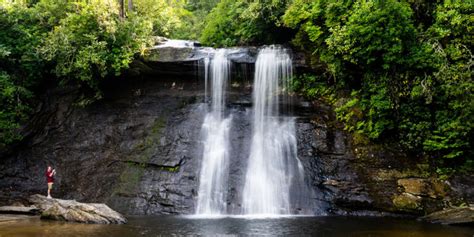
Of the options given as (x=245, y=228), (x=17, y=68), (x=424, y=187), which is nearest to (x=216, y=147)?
(x=245, y=228)

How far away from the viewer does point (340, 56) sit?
14867 mm

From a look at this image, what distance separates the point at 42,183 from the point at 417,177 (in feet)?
47.1

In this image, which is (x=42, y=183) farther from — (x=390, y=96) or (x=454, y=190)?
(x=454, y=190)

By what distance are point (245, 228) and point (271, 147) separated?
5516mm

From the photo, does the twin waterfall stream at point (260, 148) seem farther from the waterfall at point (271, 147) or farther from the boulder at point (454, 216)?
the boulder at point (454, 216)

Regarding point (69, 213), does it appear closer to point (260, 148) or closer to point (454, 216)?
point (260, 148)

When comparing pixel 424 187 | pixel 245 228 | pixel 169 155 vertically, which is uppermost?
pixel 169 155

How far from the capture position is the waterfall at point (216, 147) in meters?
13.7

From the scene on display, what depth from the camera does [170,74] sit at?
1745cm

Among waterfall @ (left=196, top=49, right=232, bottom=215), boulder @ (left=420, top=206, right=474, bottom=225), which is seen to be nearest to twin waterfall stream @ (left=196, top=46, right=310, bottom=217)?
waterfall @ (left=196, top=49, right=232, bottom=215)

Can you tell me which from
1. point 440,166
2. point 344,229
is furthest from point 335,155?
point 344,229

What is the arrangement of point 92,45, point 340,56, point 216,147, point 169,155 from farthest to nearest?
point 92,45, point 216,147, point 169,155, point 340,56

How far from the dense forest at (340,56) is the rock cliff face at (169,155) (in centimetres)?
71

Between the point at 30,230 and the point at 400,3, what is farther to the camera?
the point at 400,3
